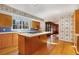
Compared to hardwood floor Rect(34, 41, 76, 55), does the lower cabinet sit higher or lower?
higher

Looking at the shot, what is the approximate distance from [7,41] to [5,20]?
0.39 metres

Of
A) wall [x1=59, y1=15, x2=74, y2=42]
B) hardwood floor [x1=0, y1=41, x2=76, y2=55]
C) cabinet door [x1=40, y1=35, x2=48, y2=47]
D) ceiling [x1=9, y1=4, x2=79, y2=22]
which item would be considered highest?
ceiling [x1=9, y1=4, x2=79, y2=22]

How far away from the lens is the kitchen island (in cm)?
240

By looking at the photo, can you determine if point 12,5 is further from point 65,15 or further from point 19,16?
point 65,15

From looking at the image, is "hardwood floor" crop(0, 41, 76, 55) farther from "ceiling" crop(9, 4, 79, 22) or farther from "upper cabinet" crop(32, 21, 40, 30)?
"ceiling" crop(9, 4, 79, 22)

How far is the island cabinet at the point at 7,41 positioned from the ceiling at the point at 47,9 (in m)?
0.55

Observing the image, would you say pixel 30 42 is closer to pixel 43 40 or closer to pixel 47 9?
pixel 43 40

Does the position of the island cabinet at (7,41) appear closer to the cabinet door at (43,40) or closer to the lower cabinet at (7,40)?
the lower cabinet at (7,40)

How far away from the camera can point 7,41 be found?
7.84 ft

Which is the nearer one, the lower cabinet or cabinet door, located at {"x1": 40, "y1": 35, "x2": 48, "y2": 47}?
the lower cabinet

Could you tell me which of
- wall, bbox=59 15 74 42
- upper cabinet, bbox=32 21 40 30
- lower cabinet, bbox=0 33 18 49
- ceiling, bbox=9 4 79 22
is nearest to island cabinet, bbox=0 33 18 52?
lower cabinet, bbox=0 33 18 49

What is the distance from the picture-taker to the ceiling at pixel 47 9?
2.43 meters

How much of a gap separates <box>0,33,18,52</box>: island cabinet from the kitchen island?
0.30 feet
